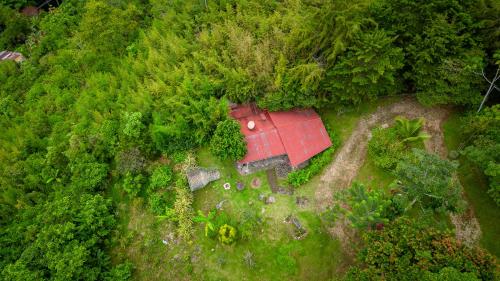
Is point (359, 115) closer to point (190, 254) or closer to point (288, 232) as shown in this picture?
point (288, 232)

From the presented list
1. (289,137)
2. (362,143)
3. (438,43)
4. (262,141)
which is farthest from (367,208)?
(438,43)

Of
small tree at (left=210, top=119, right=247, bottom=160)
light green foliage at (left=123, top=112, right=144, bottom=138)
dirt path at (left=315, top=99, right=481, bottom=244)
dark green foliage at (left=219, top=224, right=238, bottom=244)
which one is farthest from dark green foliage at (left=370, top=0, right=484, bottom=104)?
light green foliage at (left=123, top=112, right=144, bottom=138)

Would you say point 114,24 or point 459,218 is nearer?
point 459,218

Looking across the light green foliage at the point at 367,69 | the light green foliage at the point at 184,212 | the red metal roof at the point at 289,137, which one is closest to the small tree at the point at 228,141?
the red metal roof at the point at 289,137

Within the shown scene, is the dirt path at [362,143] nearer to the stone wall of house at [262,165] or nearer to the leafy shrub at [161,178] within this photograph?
the stone wall of house at [262,165]

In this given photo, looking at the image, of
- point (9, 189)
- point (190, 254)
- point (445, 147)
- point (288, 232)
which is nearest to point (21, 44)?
point (9, 189)

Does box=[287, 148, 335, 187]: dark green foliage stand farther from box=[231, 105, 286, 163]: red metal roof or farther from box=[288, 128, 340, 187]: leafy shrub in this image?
box=[231, 105, 286, 163]: red metal roof
